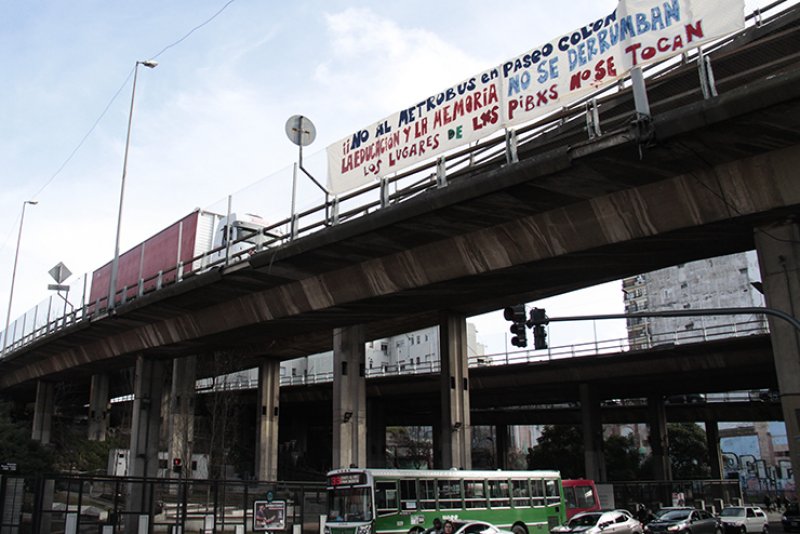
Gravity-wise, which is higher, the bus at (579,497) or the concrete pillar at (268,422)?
the concrete pillar at (268,422)

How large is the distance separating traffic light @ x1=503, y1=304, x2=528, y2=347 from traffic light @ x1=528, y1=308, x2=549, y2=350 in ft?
0.85

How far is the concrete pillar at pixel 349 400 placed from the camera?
33.7m

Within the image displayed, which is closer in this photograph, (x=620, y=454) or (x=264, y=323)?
(x=264, y=323)

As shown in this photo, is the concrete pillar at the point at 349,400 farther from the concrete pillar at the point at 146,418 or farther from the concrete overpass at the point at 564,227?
the concrete pillar at the point at 146,418

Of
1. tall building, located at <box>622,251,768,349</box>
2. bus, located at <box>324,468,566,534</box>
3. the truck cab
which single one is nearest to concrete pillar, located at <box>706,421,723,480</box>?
tall building, located at <box>622,251,768,349</box>

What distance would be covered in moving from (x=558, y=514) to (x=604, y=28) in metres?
19.0

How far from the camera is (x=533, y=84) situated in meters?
19.0

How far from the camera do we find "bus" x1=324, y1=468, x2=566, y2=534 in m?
21.0

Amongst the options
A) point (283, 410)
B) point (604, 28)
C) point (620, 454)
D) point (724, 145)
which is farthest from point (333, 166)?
point (620, 454)

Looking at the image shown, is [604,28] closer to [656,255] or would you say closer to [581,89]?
[581,89]

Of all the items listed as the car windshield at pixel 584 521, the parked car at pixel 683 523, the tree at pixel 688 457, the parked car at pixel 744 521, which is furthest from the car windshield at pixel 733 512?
the tree at pixel 688 457

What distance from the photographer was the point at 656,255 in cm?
2027

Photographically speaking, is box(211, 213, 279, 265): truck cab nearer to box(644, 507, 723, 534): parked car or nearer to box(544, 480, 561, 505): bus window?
box(544, 480, 561, 505): bus window

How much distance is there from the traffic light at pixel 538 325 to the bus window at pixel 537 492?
10.8m
